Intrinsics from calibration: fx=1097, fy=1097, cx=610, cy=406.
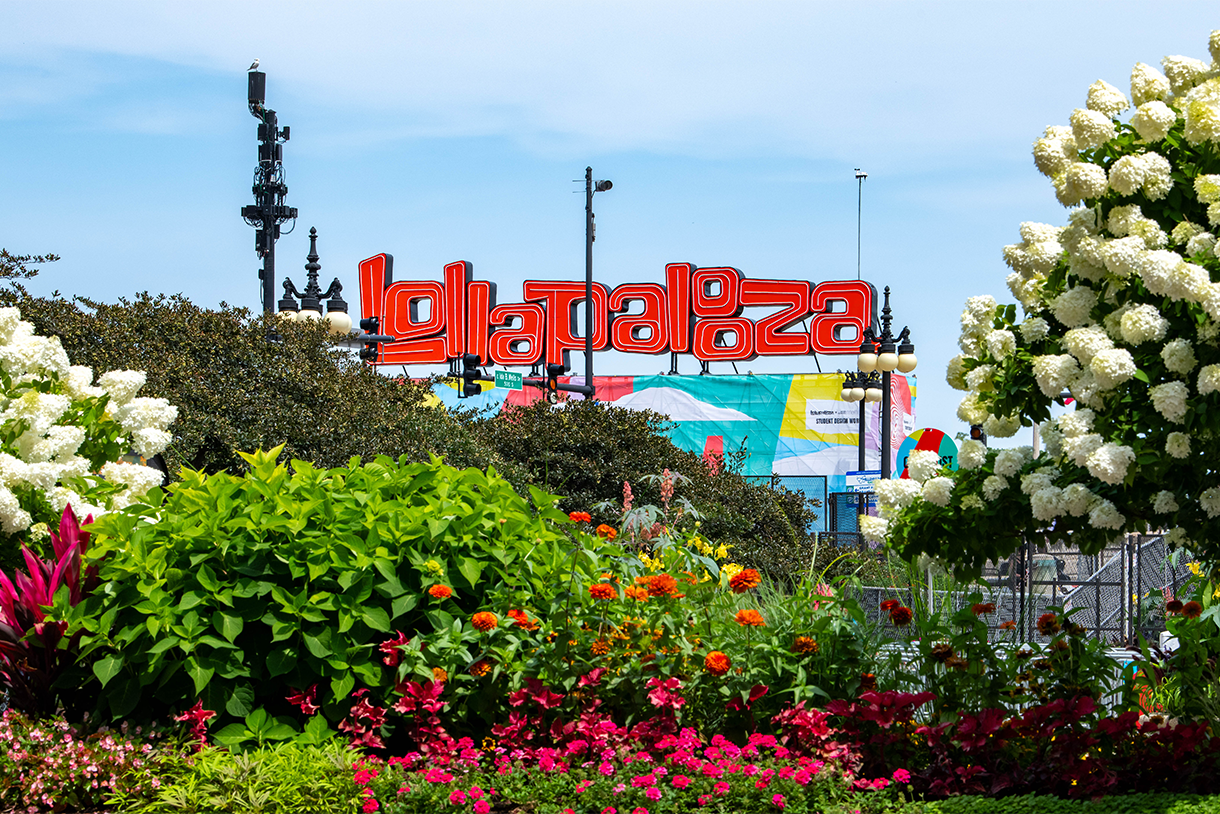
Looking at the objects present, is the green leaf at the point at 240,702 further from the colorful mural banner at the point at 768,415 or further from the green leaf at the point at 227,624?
the colorful mural banner at the point at 768,415

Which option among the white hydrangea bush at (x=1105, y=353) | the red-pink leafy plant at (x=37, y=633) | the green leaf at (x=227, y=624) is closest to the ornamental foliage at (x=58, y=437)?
the red-pink leafy plant at (x=37, y=633)

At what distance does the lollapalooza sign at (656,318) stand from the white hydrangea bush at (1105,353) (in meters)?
39.0

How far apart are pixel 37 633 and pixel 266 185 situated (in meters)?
13.7

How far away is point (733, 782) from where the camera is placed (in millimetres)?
4773

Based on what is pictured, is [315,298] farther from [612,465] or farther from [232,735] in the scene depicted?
[232,735]

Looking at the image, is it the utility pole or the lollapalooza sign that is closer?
the utility pole

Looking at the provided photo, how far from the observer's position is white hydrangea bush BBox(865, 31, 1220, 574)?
16.3ft

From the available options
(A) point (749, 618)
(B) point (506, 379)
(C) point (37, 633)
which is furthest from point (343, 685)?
(B) point (506, 379)

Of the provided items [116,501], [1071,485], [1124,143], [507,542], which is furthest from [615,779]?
[116,501]

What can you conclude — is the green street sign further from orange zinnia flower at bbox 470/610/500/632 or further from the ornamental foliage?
orange zinnia flower at bbox 470/610/500/632

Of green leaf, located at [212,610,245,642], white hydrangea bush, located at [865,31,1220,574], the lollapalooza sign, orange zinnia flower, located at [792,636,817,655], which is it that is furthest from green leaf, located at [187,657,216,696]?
the lollapalooza sign

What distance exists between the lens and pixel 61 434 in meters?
7.55

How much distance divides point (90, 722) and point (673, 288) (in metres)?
40.0

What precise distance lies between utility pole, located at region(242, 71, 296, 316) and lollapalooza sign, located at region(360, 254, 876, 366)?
26917 mm
